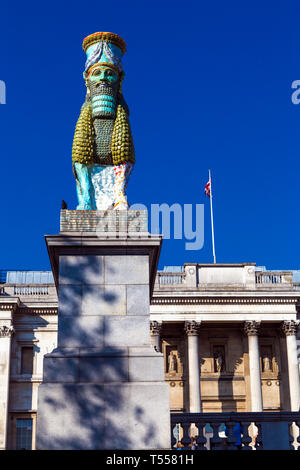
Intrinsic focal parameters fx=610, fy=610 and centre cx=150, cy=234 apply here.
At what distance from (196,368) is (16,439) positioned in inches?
513

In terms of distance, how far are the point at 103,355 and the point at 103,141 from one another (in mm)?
5421

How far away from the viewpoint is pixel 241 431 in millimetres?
11992

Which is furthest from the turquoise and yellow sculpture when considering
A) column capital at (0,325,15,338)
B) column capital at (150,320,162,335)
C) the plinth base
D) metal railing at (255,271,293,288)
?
metal railing at (255,271,293,288)

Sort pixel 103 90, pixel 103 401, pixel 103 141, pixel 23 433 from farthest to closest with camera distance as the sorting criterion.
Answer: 1. pixel 23 433
2. pixel 103 90
3. pixel 103 141
4. pixel 103 401

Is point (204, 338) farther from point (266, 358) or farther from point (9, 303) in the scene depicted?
point (9, 303)

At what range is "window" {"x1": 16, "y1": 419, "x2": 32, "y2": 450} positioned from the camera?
40875 millimetres

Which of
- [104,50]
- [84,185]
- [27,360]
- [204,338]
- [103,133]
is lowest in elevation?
[27,360]

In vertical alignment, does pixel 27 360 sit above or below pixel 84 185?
below

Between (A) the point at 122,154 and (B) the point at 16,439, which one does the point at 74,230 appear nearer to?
(A) the point at 122,154

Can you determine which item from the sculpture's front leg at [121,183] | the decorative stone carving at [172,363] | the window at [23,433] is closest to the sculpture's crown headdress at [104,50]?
the sculpture's front leg at [121,183]

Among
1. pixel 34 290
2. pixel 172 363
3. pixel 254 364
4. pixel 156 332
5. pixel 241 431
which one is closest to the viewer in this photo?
pixel 241 431

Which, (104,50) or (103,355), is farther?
(104,50)

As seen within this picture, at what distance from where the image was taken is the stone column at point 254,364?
41625mm

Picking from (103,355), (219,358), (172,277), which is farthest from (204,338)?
(103,355)
